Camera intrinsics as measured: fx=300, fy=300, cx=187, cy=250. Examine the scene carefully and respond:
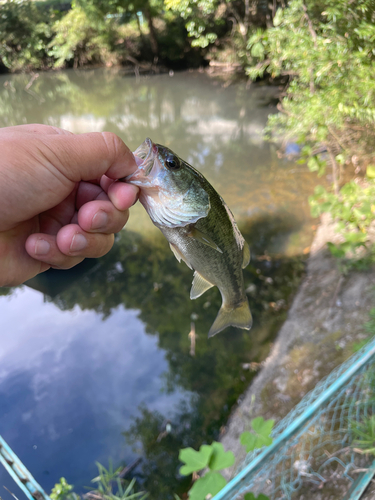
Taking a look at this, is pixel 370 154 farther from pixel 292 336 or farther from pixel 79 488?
pixel 79 488

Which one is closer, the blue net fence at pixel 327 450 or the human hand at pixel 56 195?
the human hand at pixel 56 195

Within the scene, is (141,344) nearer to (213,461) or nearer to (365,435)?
(213,461)

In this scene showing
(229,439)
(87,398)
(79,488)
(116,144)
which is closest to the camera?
(116,144)

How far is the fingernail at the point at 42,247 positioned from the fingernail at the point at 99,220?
24cm

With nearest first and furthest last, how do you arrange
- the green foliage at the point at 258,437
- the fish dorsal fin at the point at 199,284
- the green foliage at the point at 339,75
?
1. the fish dorsal fin at the point at 199,284
2. the green foliage at the point at 258,437
3. the green foliage at the point at 339,75

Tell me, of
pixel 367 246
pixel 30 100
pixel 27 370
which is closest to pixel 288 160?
pixel 367 246

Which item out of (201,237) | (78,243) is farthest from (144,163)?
(78,243)

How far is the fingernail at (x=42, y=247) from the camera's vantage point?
4.69 feet

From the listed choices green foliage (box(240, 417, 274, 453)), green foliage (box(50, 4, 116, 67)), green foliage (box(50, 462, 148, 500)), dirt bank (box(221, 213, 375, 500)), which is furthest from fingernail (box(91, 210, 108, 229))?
green foliage (box(50, 4, 116, 67))

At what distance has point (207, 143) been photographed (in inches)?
348

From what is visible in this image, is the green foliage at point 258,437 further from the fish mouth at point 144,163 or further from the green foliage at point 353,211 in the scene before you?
the green foliage at point 353,211

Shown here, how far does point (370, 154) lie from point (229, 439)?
5.02 metres

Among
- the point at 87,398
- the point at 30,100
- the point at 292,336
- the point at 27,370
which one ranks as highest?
the point at 30,100

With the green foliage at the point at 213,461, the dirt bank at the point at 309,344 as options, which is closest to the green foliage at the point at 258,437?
the green foliage at the point at 213,461
